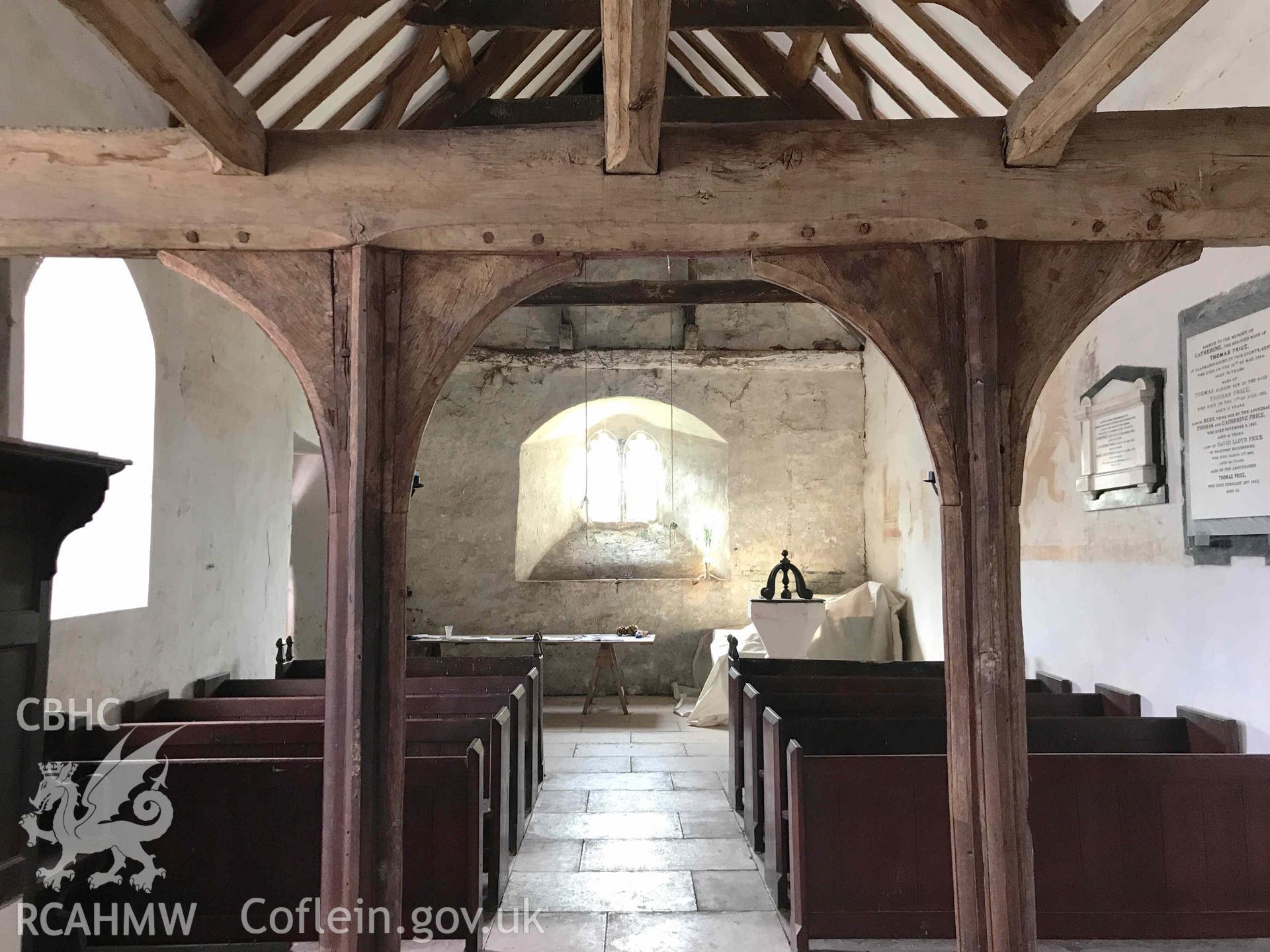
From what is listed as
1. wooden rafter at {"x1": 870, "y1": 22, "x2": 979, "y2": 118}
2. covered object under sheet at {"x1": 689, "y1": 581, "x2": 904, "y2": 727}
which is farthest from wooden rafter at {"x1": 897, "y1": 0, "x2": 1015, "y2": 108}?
covered object under sheet at {"x1": 689, "y1": 581, "x2": 904, "y2": 727}

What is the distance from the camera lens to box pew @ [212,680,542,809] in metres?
4.77

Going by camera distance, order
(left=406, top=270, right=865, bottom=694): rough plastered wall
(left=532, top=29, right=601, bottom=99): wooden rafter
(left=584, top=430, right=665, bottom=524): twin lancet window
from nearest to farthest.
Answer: (left=532, top=29, right=601, bottom=99): wooden rafter
(left=406, top=270, right=865, bottom=694): rough plastered wall
(left=584, top=430, right=665, bottom=524): twin lancet window

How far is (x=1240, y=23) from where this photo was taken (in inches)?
127

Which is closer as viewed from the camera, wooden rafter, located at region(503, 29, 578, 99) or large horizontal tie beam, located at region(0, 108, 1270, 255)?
large horizontal tie beam, located at region(0, 108, 1270, 255)

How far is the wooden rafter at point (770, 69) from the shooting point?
588 cm

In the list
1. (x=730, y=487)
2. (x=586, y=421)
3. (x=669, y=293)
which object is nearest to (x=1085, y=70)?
(x=669, y=293)

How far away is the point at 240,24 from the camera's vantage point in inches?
143

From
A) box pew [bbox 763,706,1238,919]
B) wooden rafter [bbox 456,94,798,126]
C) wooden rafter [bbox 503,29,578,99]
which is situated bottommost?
box pew [bbox 763,706,1238,919]

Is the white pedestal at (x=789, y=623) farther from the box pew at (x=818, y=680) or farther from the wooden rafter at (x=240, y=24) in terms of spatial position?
the wooden rafter at (x=240, y=24)

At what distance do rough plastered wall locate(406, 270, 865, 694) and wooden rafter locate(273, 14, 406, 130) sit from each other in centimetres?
427

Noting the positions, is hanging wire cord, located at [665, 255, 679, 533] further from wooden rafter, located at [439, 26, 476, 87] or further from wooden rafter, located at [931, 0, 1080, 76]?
wooden rafter, located at [931, 0, 1080, 76]

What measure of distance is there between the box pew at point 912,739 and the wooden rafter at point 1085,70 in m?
2.24

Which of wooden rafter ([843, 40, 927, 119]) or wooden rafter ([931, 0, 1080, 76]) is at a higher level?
wooden rafter ([843, 40, 927, 119])

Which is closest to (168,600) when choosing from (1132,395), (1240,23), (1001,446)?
(1001,446)
